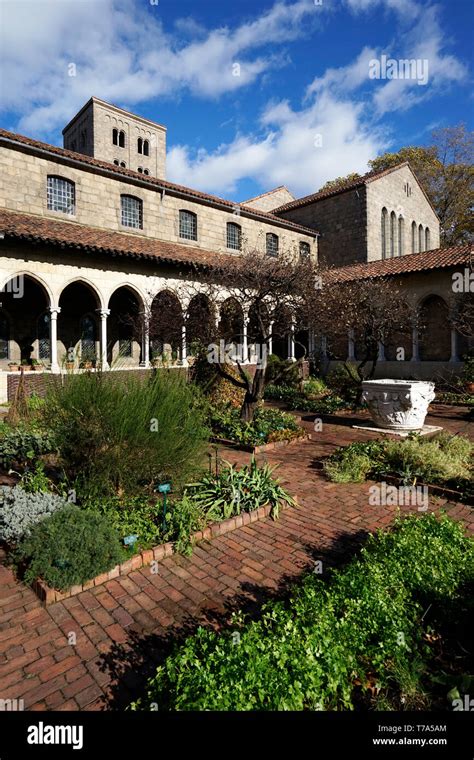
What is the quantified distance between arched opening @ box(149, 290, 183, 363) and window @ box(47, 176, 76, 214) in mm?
5268

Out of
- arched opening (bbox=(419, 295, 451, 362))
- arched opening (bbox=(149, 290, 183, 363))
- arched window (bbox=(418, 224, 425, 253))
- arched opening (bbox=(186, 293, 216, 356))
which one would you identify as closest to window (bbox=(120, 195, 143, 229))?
arched opening (bbox=(149, 290, 183, 363))

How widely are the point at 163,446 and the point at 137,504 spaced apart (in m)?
0.75

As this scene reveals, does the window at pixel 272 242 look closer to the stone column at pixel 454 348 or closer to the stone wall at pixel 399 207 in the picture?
the stone wall at pixel 399 207

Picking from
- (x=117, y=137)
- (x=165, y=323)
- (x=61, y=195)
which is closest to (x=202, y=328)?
(x=165, y=323)

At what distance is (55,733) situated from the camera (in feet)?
7.63

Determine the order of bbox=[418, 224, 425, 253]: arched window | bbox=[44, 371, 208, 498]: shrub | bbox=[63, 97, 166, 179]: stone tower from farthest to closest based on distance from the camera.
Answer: bbox=[63, 97, 166, 179]: stone tower → bbox=[418, 224, 425, 253]: arched window → bbox=[44, 371, 208, 498]: shrub

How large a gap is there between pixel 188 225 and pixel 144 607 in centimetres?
2150

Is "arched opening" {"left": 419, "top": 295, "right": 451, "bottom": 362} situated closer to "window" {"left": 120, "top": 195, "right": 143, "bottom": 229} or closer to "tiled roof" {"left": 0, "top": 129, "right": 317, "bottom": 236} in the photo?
"tiled roof" {"left": 0, "top": 129, "right": 317, "bottom": 236}

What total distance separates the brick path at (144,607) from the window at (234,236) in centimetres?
2093

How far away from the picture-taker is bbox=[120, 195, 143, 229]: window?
19.7 meters

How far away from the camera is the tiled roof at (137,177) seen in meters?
16.0

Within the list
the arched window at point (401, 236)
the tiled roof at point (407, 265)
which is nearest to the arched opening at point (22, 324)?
the tiled roof at point (407, 265)

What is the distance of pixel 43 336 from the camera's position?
17.8 m

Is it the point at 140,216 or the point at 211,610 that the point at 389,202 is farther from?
→ the point at 211,610
